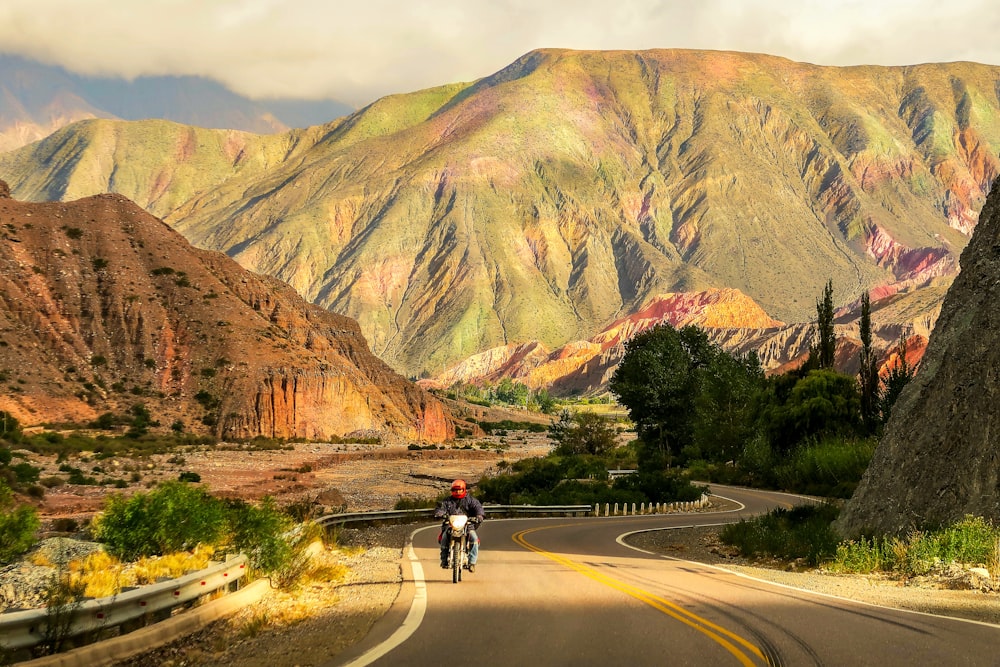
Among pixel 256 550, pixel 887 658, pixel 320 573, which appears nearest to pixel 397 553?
pixel 320 573

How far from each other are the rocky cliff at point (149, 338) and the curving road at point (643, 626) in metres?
64.9

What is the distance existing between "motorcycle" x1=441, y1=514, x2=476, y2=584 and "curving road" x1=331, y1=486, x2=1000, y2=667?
1.00 ft

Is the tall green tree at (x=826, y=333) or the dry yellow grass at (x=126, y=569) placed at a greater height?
the tall green tree at (x=826, y=333)

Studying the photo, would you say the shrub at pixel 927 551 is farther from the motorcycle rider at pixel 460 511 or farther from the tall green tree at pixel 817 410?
the tall green tree at pixel 817 410

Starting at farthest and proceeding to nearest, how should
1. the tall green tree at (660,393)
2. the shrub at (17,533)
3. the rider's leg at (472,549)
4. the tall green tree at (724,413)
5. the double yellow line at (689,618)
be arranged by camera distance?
the tall green tree at (660,393), the tall green tree at (724,413), the rider's leg at (472,549), the shrub at (17,533), the double yellow line at (689,618)

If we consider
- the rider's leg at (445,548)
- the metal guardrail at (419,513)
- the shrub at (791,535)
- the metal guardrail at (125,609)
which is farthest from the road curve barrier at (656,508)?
the metal guardrail at (125,609)

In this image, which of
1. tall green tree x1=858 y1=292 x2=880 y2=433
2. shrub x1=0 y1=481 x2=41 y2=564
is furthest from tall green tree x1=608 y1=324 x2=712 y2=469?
shrub x1=0 y1=481 x2=41 y2=564

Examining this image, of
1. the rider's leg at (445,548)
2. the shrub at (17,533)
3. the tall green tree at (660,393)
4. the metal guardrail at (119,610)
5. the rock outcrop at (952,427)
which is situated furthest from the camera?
the tall green tree at (660,393)

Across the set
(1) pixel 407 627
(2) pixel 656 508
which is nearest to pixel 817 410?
(2) pixel 656 508

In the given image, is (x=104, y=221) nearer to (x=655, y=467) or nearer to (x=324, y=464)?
(x=324, y=464)

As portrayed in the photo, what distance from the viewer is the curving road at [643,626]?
8.97m

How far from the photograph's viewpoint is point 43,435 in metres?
65.0

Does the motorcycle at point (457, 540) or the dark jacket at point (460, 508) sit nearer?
the motorcycle at point (457, 540)

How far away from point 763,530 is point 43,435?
57.1 meters
